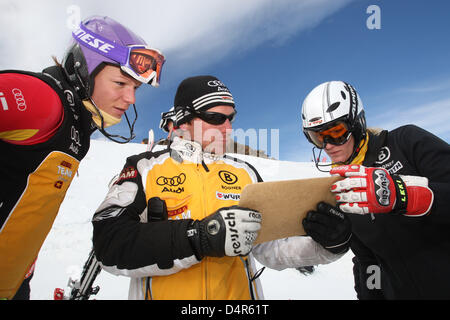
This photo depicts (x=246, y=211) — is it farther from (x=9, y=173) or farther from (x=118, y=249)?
(x=9, y=173)

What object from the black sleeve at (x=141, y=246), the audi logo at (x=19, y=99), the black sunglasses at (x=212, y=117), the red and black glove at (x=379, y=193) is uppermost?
the black sunglasses at (x=212, y=117)

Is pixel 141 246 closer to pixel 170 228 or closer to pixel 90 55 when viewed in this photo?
pixel 170 228

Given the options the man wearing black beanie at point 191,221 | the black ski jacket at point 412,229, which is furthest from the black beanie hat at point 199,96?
the black ski jacket at point 412,229

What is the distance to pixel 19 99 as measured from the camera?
1.67m

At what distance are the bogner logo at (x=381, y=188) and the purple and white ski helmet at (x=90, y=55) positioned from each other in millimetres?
2829

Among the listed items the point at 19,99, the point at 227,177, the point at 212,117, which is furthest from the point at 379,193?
the point at 19,99

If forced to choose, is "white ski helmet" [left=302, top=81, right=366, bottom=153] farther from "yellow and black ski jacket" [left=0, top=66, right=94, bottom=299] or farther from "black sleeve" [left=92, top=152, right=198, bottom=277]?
"yellow and black ski jacket" [left=0, top=66, right=94, bottom=299]

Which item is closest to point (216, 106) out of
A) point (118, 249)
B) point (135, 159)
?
point (135, 159)

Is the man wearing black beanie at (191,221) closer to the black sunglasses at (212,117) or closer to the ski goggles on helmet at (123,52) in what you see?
the black sunglasses at (212,117)

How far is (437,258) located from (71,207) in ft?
36.2

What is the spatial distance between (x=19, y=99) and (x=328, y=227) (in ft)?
8.17

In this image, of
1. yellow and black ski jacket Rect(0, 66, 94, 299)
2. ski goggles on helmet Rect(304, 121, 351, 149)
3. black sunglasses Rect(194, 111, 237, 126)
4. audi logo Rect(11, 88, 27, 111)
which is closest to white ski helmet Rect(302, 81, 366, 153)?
ski goggles on helmet Rect(304, 121, 351, 149)

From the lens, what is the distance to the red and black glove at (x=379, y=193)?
2.03 meters


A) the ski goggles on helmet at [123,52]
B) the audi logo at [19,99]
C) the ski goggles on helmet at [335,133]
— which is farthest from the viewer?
the ski goggles on helmet at [335,133]
